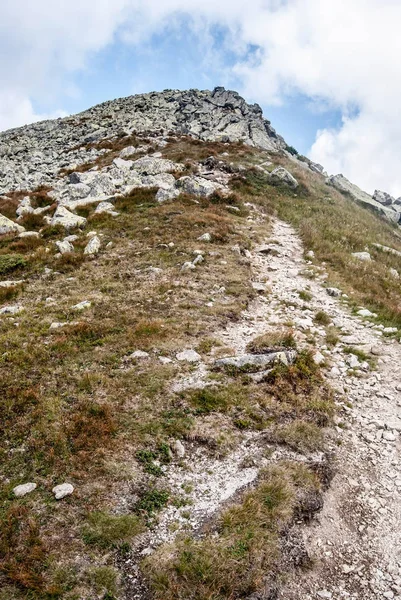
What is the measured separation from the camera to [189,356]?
395 inches

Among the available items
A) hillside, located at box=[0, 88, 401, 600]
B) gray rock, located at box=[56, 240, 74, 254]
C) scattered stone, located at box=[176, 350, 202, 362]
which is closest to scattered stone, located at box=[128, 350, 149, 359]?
hillside, located at box=[0, 88, 401, 600]

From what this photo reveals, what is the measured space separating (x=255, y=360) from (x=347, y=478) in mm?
3494

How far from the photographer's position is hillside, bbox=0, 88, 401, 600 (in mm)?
5328

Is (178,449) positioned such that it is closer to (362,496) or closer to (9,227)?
(362,496)

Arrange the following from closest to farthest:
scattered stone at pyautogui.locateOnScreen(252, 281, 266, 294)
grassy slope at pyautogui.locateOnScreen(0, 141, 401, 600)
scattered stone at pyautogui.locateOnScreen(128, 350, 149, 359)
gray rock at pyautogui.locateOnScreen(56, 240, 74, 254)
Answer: grassy slope at pyautogui.locateOnScreen(0, 141, 401, 600), scattered stone at pyautogui.locateOnScreen(128, 350, 149, 359), scattered stone at pyautogui.locateOnScreen(252, 281, 266, 294), gray rock at pyautogui.locateOnScreen(56, 240, 74, 254)

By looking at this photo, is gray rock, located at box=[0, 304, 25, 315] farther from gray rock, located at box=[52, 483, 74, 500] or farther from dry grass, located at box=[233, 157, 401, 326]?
dry grass, located at box=[233, 157, 401, 326]

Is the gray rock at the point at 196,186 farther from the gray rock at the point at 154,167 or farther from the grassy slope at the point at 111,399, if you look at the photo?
the grassy slope at the point at 111,399

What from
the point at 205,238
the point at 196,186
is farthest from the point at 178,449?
the point at 196,186

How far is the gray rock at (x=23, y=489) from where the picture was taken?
6048 millimetres

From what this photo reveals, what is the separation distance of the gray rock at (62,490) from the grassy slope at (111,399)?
103 mm

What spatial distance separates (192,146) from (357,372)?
38123 millimetres

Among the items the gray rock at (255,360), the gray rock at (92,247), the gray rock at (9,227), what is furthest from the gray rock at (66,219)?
the gray rock at (255,360)

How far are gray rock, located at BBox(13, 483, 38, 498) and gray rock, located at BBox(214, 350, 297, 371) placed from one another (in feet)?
16.0

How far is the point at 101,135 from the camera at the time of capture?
52250 millimetres
